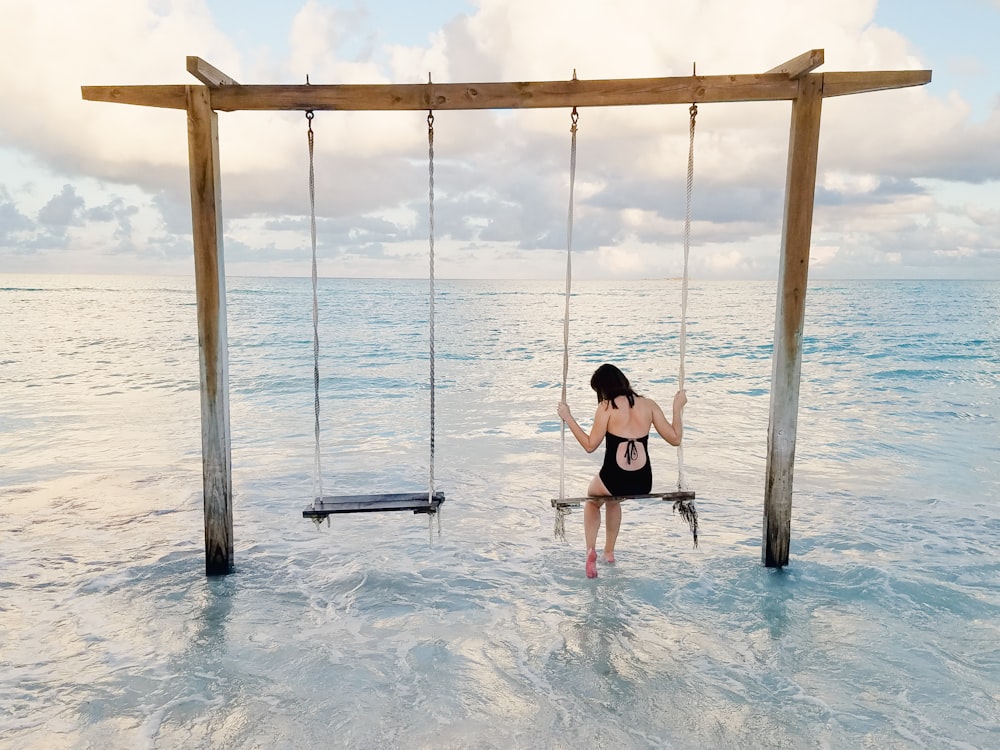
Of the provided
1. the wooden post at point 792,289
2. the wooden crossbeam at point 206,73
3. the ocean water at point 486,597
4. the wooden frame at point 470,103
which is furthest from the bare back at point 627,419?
the wooden crossbeam at point 206,73

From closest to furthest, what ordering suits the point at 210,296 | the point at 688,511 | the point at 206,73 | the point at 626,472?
the point at 206,73
the point at 210,296
the point at 688,511
the point at 626,472

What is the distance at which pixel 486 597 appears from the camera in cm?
505

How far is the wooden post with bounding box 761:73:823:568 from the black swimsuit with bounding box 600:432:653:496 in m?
0.88

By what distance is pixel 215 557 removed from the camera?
17.2ft

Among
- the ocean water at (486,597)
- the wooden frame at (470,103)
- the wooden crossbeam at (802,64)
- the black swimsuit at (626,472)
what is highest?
the wooden crossbeam at (802,64)

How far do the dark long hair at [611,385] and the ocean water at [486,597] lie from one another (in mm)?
1396

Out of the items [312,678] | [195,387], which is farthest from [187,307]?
[312,678]

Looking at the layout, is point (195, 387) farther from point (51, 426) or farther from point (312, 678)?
point (312, 678)

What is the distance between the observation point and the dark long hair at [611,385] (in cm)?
499

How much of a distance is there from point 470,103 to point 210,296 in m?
2.15

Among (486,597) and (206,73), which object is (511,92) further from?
(486,597)

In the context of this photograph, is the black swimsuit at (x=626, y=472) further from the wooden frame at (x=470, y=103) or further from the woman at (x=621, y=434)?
the wooden frame at (x=470, y=103)

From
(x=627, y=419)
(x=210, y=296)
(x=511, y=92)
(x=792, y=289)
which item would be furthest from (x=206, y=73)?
(x=792, y=289)

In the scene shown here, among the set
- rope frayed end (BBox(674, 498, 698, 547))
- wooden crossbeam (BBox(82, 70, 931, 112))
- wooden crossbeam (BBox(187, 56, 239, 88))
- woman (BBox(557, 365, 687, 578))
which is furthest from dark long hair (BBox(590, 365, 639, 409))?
wooden crossbeam (BBox(187, 56, 239, 88))
